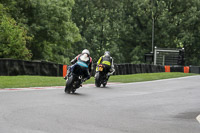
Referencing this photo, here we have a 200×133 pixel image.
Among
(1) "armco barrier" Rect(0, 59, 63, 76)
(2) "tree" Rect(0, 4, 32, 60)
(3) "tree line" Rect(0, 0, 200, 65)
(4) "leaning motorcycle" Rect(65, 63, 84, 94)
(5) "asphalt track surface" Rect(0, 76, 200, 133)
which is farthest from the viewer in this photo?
(3) "tree line" Rect(0, 0, 200, 65)

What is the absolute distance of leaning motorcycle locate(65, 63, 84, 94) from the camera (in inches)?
569

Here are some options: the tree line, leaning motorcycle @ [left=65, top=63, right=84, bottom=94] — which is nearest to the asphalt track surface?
leaning motorcycle @ [left=65, top=63, right=84, bottom=94]

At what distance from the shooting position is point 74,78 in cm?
1446

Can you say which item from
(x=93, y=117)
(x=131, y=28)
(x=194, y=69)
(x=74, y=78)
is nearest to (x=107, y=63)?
(x=74, y=78)

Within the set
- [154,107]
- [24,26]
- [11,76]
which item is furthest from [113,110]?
[24,26]

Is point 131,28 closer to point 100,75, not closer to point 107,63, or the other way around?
point 107,63

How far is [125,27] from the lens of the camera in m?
62.5

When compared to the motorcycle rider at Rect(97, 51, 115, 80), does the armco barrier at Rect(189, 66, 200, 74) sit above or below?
below

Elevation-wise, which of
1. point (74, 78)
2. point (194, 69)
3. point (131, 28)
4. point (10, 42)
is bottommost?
point (194, 69)

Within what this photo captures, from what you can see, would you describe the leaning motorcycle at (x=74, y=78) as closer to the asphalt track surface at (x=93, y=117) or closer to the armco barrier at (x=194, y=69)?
the asphalt track surface at (x=93, y=117)

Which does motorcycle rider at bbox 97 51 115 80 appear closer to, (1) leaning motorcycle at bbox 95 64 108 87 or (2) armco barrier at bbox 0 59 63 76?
(1) leaning motorcycle at bbox 95 64 108 87

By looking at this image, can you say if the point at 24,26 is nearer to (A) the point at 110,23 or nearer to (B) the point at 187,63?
(A) the point at 110,23

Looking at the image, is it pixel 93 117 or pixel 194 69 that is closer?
pixel 93 117

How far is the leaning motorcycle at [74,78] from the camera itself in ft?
47.4
